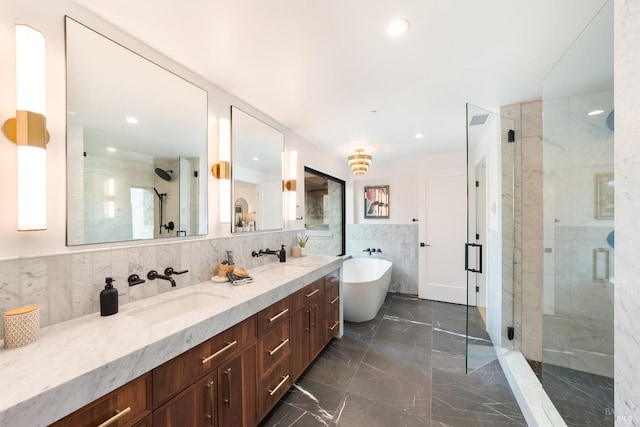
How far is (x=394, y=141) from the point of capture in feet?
11.5

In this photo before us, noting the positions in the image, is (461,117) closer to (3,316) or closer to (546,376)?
(546,376)

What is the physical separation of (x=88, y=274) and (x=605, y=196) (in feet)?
9.81

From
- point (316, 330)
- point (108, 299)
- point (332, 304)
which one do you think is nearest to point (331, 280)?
point (332, 304)

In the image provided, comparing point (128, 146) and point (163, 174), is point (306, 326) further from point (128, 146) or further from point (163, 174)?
point (128, 146)

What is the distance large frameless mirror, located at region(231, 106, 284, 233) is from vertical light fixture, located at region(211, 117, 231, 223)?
10 centimetres

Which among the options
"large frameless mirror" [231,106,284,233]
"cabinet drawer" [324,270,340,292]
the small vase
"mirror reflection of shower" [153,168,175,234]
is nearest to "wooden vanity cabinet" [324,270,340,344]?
"cabinet drawer" [324,270,340,292]

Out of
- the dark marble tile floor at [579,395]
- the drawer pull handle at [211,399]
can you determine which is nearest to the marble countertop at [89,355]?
the drawer pull handle at [211,399]

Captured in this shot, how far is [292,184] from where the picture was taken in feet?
9.68

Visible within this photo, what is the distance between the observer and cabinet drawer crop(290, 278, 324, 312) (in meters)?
1.99

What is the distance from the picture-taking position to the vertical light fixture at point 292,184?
9.68 ft

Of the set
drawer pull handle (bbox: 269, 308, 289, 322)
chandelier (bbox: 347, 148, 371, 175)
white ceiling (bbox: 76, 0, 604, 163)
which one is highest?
white ceiling (bbox: 76, 0, 604, 163)

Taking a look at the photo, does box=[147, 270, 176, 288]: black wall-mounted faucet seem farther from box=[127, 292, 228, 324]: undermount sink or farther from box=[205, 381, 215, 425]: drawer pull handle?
box=[205, 381, 215, 425]: drawer pull handle

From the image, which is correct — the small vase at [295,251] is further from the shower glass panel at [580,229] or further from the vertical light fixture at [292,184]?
the shower glass panel at [580,229]

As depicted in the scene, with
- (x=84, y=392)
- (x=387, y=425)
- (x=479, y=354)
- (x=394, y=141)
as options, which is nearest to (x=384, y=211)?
(x=394, y=141)
